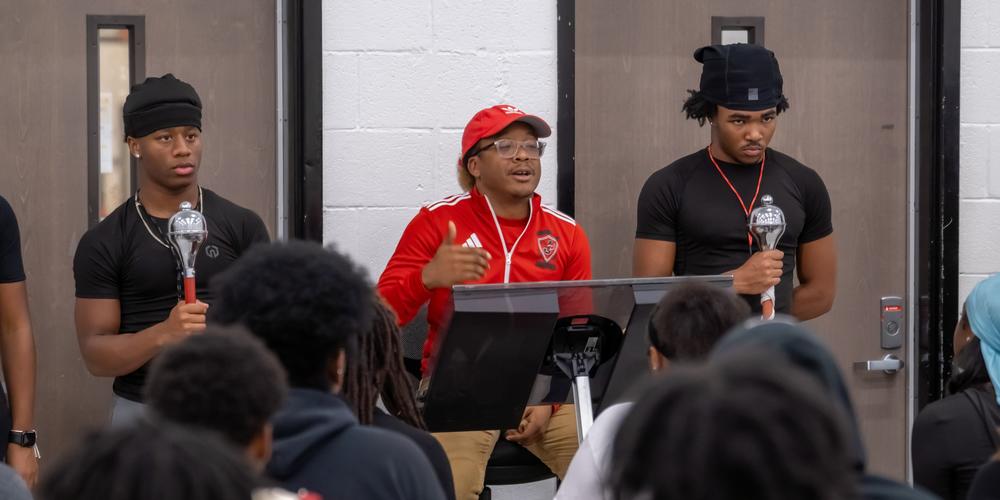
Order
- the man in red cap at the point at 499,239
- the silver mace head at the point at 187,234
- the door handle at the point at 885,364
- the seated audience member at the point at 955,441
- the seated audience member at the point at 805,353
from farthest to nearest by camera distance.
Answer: the door handle at the point at 885,364 < the man in red cap at the point at 499,239 < the silver mace head at the point at 187,234 < the seated audience member at the point at 955,441 < the seated audience member at the point at 805,353

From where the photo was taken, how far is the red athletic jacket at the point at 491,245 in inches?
153

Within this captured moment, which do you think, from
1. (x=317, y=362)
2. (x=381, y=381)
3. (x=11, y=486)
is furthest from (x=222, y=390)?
(x=381, y=381)

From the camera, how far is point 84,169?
4.23 meters

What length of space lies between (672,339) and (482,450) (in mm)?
1429

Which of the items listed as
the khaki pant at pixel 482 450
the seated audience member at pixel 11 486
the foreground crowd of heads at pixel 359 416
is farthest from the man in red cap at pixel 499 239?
the seated audience member at pixel 11 486

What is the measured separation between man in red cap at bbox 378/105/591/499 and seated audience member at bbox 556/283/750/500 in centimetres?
126

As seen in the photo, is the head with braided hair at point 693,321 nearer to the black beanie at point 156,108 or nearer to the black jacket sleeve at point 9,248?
the black beanie at point 156,108

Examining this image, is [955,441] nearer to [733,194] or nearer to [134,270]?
[733,194]

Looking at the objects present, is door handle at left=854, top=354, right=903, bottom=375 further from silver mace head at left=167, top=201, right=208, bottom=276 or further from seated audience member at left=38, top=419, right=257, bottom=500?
seated audience member at left=38, top=419, right=257, bottom=500

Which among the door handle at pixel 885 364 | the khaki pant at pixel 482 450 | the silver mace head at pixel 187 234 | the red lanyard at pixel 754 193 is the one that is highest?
the red lanyard at pixel 754 193

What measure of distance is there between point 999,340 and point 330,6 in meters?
2.31

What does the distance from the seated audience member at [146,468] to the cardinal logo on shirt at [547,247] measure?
107 inches

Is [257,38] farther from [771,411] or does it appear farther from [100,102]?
[771,411]

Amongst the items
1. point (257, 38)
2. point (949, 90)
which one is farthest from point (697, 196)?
point (257, 38)
